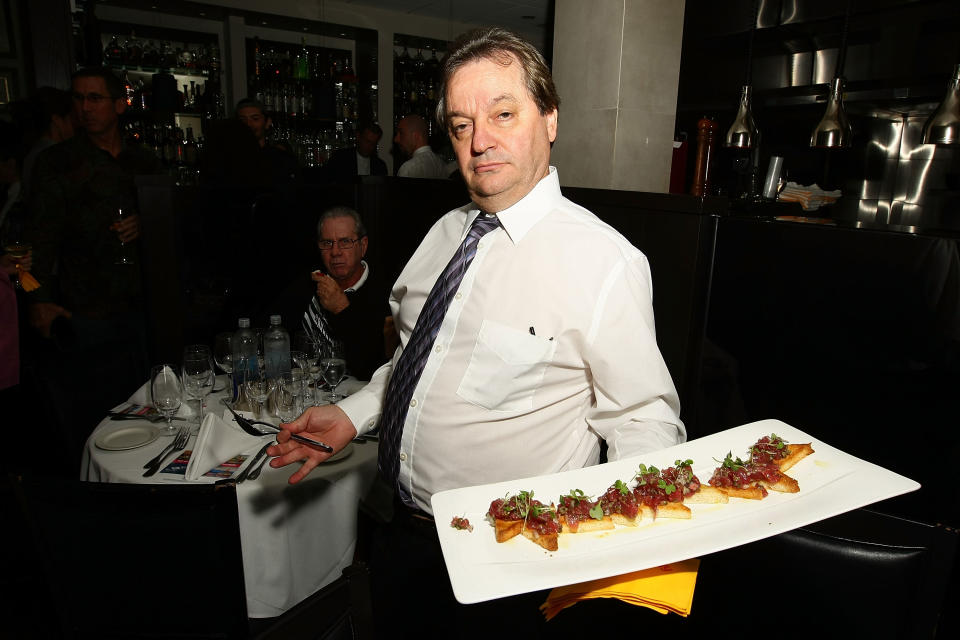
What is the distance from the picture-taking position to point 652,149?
115 inches

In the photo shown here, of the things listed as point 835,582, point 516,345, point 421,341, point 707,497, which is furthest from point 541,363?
point 835,582

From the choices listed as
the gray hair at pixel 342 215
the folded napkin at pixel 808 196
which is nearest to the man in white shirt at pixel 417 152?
the gray hair at pixel 342 215

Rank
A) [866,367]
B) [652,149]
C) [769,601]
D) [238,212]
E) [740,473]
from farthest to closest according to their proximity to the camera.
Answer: [238,212] < [652,149] < [866,367] < [769,601] < [740,473]

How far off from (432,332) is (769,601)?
2.78 ft

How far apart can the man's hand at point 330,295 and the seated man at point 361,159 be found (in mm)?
2641

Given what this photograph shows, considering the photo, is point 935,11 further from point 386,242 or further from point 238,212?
point 238,212

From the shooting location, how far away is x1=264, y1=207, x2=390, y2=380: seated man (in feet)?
9.13

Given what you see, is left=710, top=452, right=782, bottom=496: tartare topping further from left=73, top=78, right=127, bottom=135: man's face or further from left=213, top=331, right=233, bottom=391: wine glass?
left=73, top=78, right=127, bottom=135: man's face

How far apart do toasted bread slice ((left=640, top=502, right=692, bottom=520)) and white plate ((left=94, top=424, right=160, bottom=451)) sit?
166 cm

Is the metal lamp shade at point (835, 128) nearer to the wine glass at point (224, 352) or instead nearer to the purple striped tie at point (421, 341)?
the purple striped tie at point (421, 341)

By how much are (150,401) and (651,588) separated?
202 centimetres

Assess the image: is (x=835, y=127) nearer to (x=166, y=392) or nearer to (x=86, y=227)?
(x=166, y=392)

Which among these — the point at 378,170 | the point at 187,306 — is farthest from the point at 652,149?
the point at 378,170

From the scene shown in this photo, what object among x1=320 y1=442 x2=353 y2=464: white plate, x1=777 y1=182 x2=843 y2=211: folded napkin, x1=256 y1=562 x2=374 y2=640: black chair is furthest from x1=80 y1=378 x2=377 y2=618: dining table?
x1=777 y1=182 x2=843 y2=211: folded napkin
